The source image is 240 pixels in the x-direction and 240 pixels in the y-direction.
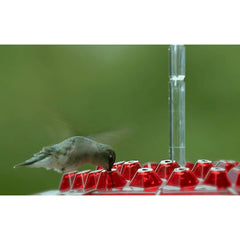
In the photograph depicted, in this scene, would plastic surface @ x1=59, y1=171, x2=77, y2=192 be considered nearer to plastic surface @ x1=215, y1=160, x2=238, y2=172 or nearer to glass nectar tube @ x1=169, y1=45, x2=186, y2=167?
glass nectar tube @ x1=169, y1=45, x2=186, y2=167

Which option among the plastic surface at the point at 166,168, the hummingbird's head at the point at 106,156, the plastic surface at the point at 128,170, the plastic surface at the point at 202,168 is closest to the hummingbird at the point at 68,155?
the hummingbird's head at the point at 106,156

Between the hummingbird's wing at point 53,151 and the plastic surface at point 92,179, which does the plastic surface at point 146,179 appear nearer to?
the plastic surface at point 92,179

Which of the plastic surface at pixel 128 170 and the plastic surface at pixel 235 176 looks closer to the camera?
the plastic surface at pixel 235 176

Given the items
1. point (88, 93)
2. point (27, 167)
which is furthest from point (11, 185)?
point (88, 93)

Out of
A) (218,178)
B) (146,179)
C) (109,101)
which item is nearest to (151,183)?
(146,179)

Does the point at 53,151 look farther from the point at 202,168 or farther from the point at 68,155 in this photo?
the point at 202,168

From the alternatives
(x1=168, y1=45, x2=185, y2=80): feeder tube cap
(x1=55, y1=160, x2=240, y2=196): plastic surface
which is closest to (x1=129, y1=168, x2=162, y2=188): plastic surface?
(x1=55, y1=160, x2=240, y2=196): plastic surface

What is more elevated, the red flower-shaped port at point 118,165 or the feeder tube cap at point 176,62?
the feeder tube cap at point 176,62
